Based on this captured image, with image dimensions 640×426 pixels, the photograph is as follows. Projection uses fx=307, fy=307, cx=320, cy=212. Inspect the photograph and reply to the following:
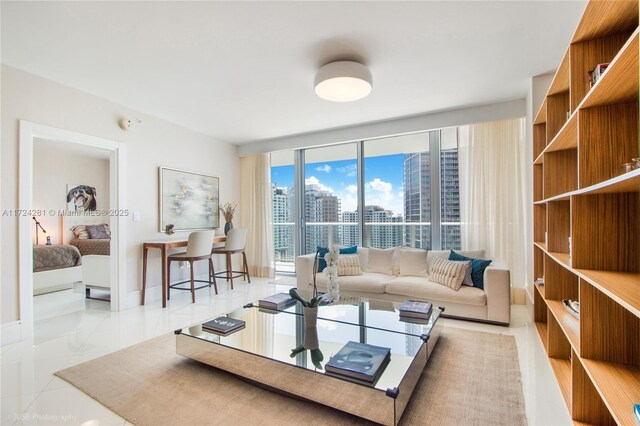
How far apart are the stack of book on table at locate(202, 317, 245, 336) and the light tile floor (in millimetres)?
704

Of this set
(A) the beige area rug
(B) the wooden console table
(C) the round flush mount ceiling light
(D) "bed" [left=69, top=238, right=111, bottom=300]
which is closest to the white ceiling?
(C) the round flush mount ceiling light

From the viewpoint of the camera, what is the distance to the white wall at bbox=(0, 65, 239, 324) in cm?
277

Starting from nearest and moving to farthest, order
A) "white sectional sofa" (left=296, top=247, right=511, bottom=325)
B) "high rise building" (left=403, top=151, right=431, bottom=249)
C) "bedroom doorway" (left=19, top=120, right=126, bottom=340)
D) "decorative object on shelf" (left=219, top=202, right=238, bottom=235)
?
"bedroom doorway" (left=19, top=120, right=126, bottom=340), "white sectional sofa" (left=296, top=247, right=511, bottom=325), "high rise building" (left=403, top=151, right=431, bottom=249), "decorative object on shelf" (left=219, top=202, right=238, bottom=235)

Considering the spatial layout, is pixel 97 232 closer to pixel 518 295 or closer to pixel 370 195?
pixel 370 195

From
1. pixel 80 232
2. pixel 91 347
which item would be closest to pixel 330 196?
pixel 91 347

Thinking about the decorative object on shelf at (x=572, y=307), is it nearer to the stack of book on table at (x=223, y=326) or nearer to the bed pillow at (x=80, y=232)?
the stack of book on table at (x=223, y=326)

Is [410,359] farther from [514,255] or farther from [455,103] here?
[455,103]

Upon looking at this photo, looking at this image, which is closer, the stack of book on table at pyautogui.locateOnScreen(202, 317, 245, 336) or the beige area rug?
the beige area rug

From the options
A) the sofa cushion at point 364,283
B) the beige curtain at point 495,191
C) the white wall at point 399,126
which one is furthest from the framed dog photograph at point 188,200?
the beige curtain at point 495,191

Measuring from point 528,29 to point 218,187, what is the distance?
181 inches

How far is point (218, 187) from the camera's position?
5.34 metres

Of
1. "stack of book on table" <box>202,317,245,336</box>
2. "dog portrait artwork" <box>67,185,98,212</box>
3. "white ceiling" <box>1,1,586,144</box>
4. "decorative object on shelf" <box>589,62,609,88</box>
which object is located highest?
"white ceiling" <box>1,1,586,144</box>

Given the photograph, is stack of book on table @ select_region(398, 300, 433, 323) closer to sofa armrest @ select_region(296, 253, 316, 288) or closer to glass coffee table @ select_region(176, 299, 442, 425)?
glass coffee table @ select_region(176, 299, 442, 425)

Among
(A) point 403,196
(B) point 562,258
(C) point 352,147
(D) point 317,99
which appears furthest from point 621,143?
(C) point 352,147
